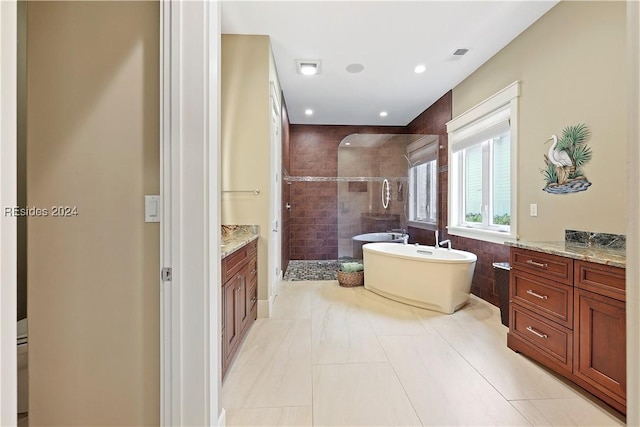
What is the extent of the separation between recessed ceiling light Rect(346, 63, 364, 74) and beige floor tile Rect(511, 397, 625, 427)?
3336 mm

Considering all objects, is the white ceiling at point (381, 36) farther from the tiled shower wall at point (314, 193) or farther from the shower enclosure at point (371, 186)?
the tiled shower wall at point (314, 193)

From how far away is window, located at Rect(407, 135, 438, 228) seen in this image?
4504 millimetres

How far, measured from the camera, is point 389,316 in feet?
9.48

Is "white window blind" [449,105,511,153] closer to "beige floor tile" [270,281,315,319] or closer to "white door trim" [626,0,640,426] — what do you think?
"white door trim" [626,0,640,426]

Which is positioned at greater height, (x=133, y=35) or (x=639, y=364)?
(x=133, y=35)

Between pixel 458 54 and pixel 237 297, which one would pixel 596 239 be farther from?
pixel 237 297

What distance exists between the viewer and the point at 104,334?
1086mm

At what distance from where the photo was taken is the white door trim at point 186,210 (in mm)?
1000

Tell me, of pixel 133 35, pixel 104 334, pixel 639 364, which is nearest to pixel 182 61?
pixel 133 35

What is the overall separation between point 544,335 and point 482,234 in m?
1.55

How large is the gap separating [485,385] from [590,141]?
6.23 feet

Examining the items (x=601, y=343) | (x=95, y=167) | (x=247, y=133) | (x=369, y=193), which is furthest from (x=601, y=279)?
(x=369, y=193)

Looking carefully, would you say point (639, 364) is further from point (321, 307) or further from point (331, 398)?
point (321, 307)

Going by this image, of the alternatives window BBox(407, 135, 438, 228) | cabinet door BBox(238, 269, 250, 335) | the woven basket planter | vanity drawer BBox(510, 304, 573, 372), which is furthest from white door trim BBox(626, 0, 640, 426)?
window BBox(407, 135, 438, 228)
